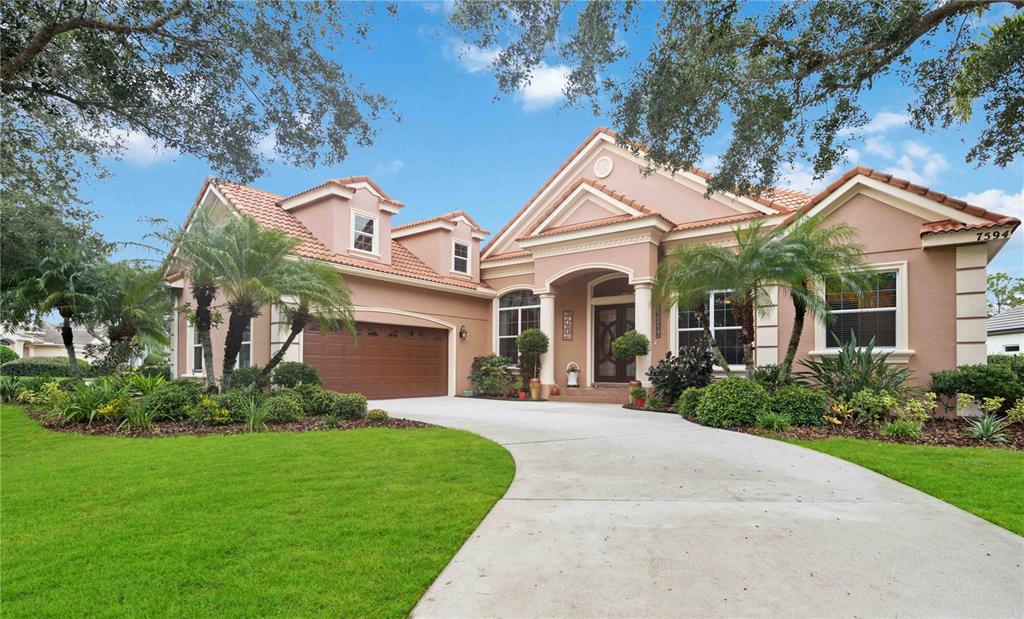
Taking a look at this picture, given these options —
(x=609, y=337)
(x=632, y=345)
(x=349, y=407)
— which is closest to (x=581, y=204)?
(x=609, y=337)

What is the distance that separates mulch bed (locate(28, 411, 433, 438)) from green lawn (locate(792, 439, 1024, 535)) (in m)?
6.54

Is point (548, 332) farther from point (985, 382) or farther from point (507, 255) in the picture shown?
point (985, 382)

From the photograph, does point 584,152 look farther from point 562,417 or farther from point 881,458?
point 881,458

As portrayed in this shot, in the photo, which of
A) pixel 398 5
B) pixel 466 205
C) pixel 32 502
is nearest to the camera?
pixel 32 502

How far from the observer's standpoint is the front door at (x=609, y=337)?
53.8 ft

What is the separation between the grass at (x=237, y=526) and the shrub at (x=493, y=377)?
9.16m

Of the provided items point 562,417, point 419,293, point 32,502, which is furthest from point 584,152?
point 32,502

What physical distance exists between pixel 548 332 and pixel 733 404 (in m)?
7.31

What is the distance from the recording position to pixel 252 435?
8.11m

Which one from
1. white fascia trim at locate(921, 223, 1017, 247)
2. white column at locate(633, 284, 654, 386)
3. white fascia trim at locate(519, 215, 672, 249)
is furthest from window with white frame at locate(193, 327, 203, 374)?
white fascia trim at locate(921, 223, 1017, 247)

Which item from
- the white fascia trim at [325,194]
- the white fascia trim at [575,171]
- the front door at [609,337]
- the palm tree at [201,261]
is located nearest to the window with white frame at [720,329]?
the front door at [609,337]

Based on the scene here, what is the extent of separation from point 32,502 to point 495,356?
512 inches

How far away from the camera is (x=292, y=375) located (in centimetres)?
1166

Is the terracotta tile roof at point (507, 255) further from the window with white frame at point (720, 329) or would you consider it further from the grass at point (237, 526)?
the grass at point (237, 526)
